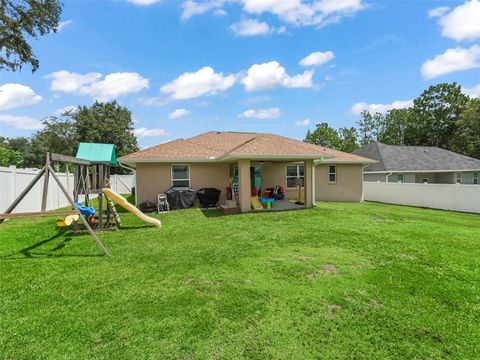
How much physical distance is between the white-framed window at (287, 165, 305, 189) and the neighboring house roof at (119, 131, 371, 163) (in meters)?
1.73

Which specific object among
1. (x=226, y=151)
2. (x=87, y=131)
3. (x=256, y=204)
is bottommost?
(x=256, y=204)

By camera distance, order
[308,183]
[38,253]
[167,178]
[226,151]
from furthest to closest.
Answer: [226,151] < [167,178] < [308,183] < [38,253]

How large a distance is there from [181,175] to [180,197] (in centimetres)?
158

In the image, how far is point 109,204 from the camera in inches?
375

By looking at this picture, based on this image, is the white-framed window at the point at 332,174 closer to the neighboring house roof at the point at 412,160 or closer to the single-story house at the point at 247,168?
the single-story house at the point at 247,168

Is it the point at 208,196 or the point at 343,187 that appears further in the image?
the point at 343,187

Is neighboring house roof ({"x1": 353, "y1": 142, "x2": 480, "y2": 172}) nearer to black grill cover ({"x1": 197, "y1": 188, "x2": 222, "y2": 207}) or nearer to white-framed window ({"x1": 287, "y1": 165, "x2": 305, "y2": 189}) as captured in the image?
white-framed window ({"x1": 287, "y1": 165, "x2": 305, "y2": 189})

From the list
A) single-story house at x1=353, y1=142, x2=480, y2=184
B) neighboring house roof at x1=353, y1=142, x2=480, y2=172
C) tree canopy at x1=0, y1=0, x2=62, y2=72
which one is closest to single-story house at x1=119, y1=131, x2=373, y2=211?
single-story house at x1=353, y1=142, x2=480, y2=184

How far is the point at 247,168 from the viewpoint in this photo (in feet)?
40.3

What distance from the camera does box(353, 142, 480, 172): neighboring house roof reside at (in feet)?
74.1

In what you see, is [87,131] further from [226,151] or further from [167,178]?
[226,151]

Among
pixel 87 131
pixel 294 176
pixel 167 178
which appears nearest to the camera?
pixel 167 178

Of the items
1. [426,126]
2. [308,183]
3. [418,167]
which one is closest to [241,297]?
[308,183]

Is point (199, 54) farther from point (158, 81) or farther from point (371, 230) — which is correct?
point (371, 230)
